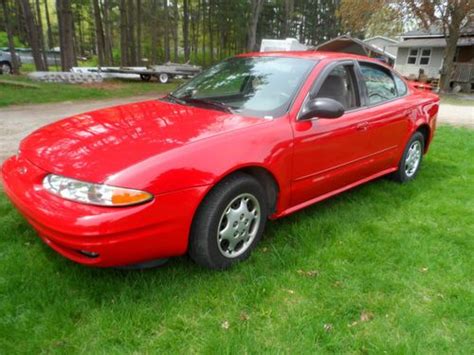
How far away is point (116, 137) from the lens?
264 centimetres

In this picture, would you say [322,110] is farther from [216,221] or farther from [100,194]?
[100,194]

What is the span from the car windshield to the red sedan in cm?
1

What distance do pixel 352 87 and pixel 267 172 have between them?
4.93 feet

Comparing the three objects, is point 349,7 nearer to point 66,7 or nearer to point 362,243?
point 66,7

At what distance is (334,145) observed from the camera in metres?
3.44

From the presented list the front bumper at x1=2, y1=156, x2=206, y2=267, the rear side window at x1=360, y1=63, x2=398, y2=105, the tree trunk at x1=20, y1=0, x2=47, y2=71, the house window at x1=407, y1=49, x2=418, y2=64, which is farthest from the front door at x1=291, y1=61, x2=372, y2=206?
the house window at x1=407, y1=49, x2=418, y2=64

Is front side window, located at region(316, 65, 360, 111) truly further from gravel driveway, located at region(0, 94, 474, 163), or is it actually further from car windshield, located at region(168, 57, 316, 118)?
gravel driveway, located at region(0, 94, 474, 163)

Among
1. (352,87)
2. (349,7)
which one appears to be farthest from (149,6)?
(352,87)

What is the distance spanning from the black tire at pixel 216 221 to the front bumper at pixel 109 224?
0.10 metres

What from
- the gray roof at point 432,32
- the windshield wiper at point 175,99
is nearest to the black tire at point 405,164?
the windshield wiper at point 175,99

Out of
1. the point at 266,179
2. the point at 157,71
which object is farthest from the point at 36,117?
the point at 157,71

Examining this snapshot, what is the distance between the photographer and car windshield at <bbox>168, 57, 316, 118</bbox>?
3.24 meters

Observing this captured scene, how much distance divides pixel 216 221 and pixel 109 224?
2.35 ft

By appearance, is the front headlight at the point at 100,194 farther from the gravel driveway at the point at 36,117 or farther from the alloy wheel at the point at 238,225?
the gravel driveway at the point at 36,117
